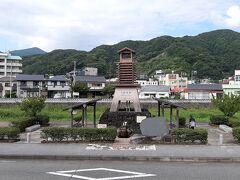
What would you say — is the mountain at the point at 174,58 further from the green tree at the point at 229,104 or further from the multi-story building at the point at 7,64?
the green tree at the point at 229,104

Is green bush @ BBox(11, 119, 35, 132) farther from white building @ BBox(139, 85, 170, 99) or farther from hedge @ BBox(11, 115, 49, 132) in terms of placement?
white building @ BBox(139, 85, 170, 99)

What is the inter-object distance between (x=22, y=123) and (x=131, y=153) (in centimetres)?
1366

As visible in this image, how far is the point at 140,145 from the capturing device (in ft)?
58.3

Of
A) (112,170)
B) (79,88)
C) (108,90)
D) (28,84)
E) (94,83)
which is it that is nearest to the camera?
(112,170)

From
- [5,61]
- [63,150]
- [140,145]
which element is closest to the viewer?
[63,150]

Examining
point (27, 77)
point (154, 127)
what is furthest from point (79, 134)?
point (27, 77)

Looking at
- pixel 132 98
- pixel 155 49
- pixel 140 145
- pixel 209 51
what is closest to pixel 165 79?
pixel 209 51

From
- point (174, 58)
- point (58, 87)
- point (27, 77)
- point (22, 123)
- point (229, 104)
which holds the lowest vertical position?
point (22, 123)

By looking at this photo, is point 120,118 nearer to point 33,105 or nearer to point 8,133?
point 8,133

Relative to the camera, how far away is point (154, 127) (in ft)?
63.6

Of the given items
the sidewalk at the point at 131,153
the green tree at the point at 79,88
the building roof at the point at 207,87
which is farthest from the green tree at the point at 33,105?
the building roof at the point at 207,87

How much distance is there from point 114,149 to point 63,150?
2.22m

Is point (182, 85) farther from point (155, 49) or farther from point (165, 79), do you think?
point (155, 49)

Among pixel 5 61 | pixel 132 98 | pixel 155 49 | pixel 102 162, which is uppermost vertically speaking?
pixel 155 49
